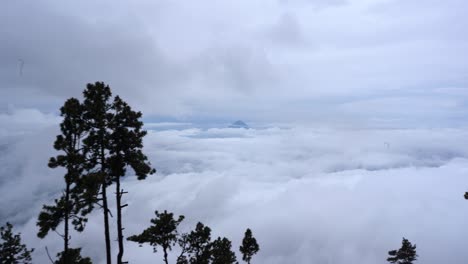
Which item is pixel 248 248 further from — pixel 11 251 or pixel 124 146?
pixel 124 146

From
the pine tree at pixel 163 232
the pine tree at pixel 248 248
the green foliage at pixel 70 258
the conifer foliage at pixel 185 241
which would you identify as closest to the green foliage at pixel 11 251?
the green foliage at pixel 70 258

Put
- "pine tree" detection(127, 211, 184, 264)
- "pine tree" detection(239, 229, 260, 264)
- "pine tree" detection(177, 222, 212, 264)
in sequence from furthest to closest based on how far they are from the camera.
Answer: "pine tree" detection(239, 229, 260, 264) → "pine tree" detection(177, 222, 212, 264) → "pine tree" detection(127, 211, 184, 264)

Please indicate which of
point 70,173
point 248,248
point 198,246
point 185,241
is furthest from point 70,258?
point 248,248

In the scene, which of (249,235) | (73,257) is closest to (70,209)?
(73,257)

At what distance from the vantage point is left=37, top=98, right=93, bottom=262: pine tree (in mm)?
14055

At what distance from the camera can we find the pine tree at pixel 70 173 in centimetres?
1405

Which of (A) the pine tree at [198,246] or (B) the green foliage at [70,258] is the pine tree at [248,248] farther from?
(B) the green foliage at [70,258]

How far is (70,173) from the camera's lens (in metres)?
14.3

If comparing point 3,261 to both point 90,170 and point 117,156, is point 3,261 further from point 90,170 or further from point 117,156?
point 117,156

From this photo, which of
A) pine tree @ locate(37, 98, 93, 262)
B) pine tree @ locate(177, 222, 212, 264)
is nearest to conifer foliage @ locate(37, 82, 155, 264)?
pine tree @ locate(37, 98, 93, 262)

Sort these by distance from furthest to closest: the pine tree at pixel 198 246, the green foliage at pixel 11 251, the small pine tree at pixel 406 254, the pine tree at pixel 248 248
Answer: the small pine tree at pixel 406 254 → the pine tree at pixel 248 248 → the pine tree at pixel 198 246 → the green foliage at pixel 11 251

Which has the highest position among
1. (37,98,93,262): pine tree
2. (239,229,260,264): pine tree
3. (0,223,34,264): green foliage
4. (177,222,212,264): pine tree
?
(37,98,93,262): pine tree

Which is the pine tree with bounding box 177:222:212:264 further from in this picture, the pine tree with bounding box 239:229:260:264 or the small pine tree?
the small pine tree

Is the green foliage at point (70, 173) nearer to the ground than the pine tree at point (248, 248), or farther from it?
farther from it
